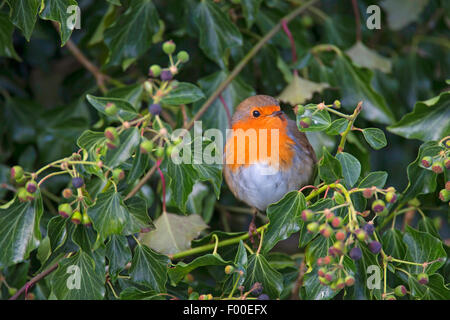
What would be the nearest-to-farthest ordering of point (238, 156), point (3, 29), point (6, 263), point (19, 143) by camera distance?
point (6, 263), point (3, 29), point (238, 156), point (19, 143)

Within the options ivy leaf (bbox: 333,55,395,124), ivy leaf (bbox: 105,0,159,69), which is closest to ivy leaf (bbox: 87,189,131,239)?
ivy leaf (bbox: 105,0,159,69)

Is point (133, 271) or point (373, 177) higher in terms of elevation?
point (373, 177)

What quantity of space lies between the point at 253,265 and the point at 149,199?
3.10 ft

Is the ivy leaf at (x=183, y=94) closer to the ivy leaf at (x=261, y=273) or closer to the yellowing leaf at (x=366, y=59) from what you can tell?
the ivy leaf at (x=261, y=273)

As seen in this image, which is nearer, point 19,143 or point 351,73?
point 351,73

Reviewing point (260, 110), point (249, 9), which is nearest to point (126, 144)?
point (260, 110)

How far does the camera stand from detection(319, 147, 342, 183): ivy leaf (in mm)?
1976

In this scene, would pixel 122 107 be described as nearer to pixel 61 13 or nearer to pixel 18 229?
pixel 61 13

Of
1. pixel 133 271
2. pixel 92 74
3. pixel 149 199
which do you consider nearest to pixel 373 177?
pixel 133 271

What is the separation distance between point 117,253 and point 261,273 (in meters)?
0.53

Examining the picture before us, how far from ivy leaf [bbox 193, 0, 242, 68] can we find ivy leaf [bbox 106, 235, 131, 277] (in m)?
1.04

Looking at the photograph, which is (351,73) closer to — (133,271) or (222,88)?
(222,88)

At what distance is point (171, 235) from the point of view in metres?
2.49

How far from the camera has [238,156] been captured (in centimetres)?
281
